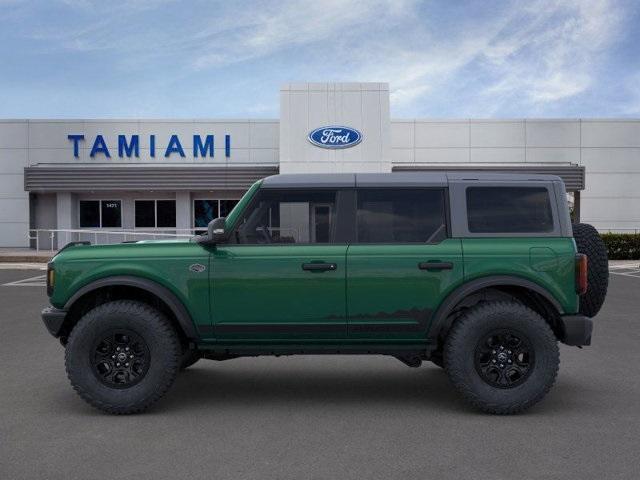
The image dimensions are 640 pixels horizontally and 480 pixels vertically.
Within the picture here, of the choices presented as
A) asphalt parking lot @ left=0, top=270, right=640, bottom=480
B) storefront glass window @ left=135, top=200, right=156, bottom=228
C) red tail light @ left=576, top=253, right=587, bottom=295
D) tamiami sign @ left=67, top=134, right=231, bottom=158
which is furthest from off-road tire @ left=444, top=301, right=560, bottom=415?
storefront glass window @ left=135, top=200, right=156, bottom=228

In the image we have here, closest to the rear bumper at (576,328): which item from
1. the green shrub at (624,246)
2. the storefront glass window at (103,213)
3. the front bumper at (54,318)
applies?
the front bumper at (54,318)

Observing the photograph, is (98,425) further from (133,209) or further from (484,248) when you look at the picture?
(133,209)

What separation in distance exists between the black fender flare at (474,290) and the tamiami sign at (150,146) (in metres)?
27.1

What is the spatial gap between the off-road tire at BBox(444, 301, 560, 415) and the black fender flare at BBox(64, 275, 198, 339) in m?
2.05

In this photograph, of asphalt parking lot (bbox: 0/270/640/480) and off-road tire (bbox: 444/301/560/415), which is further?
off-road tire (bbox: 444/301/560/415)

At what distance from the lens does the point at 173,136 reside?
31.7 meters

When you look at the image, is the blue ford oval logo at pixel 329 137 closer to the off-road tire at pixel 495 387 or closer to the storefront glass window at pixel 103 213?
the storefront glass window at pixel 103 213

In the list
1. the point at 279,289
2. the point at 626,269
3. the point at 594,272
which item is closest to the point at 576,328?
the point at 594,272

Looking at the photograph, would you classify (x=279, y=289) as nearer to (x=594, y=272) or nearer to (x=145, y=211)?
(x=594, y=272)

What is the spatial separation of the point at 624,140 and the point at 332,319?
30.2m

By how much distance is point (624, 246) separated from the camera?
27.8 meters

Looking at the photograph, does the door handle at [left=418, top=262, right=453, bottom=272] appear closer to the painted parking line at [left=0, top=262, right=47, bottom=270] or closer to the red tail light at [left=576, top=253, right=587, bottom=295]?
the red tail light at [left=576, top=253, right=587, bottom=295]

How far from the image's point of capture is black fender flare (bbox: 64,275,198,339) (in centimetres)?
555

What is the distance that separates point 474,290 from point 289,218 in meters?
1.56
